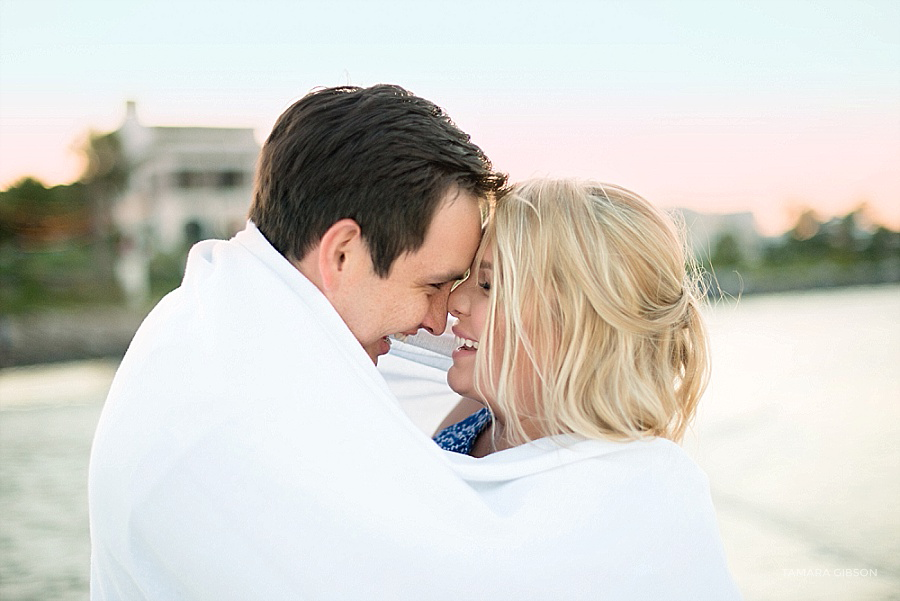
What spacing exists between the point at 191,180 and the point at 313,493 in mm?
33486

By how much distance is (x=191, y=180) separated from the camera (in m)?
33.0

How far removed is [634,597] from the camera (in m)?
1.42

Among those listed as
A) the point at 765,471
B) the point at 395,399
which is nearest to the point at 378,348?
the point at 395,399

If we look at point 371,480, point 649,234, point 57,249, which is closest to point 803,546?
point 649,234

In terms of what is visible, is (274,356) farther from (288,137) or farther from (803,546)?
(803,546)

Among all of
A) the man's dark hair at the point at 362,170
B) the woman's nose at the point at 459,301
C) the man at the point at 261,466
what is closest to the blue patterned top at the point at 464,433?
the woman's nose at the point at 459,301

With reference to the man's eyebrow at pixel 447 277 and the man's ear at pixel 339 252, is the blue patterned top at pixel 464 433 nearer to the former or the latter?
the man's eyebrow at pixel 447 277

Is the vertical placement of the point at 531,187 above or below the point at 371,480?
above

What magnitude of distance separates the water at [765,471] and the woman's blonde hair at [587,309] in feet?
0.55

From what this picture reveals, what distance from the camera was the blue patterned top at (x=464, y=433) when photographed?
2.06 meters

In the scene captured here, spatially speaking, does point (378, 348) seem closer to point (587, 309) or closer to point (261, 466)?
point (587, 309)

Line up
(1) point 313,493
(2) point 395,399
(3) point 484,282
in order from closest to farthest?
1. (1) point 313,493
2. (2) point 395,399
3. (3) point 484,282

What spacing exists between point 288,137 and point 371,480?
750mm

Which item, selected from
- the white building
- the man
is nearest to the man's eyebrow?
the man
